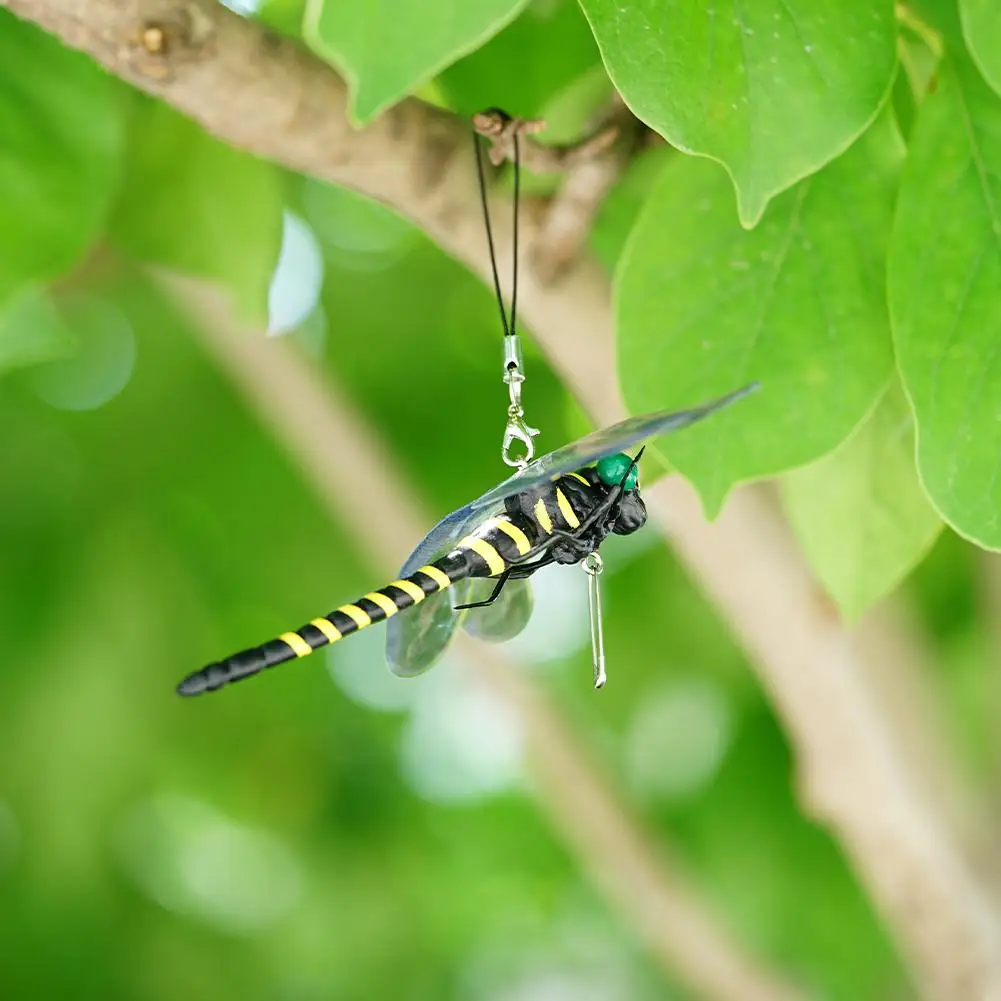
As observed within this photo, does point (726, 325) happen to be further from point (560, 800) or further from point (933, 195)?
point (560, 800)

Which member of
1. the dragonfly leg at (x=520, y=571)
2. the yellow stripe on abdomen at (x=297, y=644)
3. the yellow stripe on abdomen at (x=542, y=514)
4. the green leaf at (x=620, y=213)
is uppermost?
the green leaf at (x=620, y=213)

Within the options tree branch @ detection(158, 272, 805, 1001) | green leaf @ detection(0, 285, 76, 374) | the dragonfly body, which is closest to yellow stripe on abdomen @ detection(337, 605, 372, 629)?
the dragonfly body

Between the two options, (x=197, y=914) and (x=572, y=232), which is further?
(x=197, y=914)

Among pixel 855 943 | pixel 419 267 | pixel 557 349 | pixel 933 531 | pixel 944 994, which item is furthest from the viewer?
pixel 855 943

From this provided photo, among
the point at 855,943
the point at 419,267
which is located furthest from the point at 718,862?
the point at 419,267

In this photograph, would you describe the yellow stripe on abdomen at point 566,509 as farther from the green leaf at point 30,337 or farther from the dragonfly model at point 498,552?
the green leaf at point 30,337

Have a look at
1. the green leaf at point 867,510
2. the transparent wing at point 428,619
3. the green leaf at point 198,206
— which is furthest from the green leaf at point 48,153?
the green leaf at point 867,510
